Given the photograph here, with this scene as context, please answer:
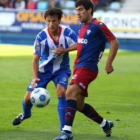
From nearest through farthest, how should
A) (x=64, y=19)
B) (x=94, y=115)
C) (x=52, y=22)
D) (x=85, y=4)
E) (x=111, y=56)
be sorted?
(x=111, y=56)
(x=85, y=4)
(x=94, y=115)
(x=52, y=22)
(x=64, y=19)

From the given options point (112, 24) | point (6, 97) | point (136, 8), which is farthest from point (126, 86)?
point (136, 8)

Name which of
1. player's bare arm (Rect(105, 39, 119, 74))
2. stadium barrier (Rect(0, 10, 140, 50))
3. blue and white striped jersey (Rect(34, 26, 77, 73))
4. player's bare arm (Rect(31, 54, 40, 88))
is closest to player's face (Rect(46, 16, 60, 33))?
blue and white striped jersey (Rect(34, 26, 77, 73))

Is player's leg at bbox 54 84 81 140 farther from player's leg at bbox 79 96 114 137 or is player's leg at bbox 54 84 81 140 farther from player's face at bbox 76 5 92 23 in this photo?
player's face at bbox 76 5 92 23

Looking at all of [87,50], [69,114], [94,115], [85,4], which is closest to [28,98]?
[94,115]

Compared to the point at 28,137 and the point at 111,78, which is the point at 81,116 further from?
the point at 111,78

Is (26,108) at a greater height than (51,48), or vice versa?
(51,48)

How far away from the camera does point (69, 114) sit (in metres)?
8.21

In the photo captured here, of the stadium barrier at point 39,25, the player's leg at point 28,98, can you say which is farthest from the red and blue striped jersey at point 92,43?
the stadium barrier at point 39,25

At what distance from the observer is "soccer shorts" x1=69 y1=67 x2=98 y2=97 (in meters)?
8.33

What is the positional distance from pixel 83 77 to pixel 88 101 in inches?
178

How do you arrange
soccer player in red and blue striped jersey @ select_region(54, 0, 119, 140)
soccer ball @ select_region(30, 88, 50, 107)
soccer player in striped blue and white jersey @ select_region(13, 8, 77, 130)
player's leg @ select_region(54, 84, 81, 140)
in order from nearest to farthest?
player's leg @ select_region(54, 84, 81, 140) < soccer player in red and blue striped jersey @ select_region(54, 0, 119, 140) < soccer ball @ select_region(30, 88, 50, 107) < soccer player in striped blue and white jersey @ select_region(13, 8, 77, 130)

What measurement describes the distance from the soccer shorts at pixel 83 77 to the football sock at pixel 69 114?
0.25 meters

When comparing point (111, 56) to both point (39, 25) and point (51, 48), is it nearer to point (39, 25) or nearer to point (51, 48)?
point (51, 48)

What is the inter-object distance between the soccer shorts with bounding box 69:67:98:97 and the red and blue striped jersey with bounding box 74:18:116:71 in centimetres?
6
